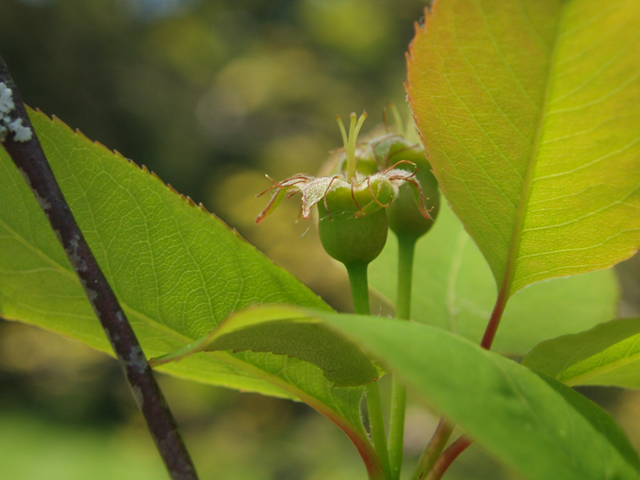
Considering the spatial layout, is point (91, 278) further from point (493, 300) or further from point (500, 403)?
point (493, 300)

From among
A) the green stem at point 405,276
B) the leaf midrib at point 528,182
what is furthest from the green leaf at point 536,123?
the green stem at point 405,276

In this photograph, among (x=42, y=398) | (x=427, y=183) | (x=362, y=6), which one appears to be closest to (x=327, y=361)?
(x=427, y=183)

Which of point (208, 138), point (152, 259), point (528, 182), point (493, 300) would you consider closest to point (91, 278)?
point (152, 259)

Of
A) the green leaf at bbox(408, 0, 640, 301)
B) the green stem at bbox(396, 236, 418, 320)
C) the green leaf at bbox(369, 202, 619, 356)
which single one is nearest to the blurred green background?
the green leaf at bbox(369, 202, 619, 356)

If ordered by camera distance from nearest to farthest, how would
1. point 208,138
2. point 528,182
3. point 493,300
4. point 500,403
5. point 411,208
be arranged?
point 500,403 < point 528,182 < point 411,208 < point 493,300 < point 208,138

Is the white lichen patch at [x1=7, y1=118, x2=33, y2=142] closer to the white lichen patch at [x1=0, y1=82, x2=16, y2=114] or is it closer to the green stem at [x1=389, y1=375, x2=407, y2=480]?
the white lichen patch at [x1=0, y1=82, x2=16, y2=114]

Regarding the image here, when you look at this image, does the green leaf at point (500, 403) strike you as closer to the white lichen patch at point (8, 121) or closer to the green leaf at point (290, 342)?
the green leaf at point (290, 342)

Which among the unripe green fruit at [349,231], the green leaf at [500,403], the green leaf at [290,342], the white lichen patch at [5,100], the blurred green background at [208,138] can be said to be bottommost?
the green leaf at [500,403]
